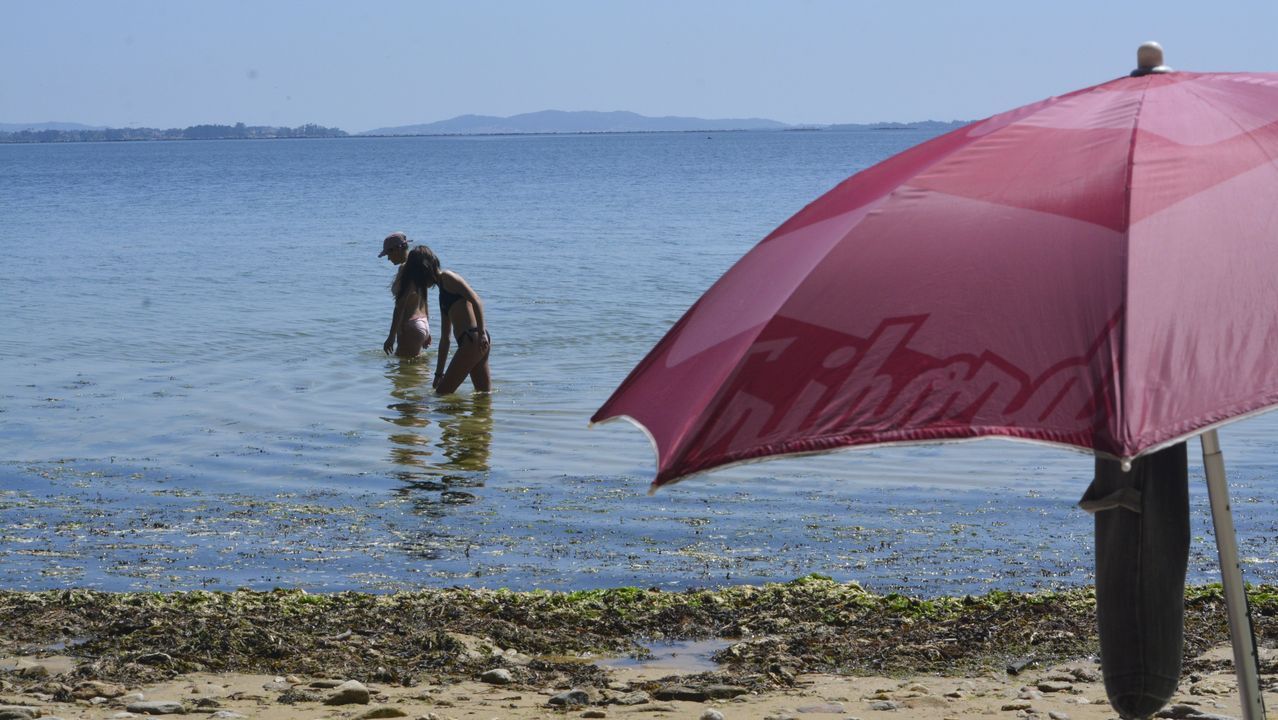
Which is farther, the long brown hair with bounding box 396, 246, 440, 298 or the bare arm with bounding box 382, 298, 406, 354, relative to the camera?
the bare arm with bounding box 382, 298, 406, 354

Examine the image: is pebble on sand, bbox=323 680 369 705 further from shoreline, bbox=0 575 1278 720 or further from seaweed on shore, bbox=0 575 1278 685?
seaweed on shore, bbox=0 575 1278 685

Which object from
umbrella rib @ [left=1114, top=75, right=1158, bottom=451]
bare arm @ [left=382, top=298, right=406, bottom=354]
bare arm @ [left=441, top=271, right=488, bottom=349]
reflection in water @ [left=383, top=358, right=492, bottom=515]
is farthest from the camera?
bare arm @ [left=382, top=298, right=406, bottom=354]

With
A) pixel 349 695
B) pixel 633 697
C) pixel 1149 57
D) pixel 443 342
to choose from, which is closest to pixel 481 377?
pixel 443 342

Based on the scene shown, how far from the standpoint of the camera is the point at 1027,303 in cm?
270

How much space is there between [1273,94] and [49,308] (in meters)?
23.0

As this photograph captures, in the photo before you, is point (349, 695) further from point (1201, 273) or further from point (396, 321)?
point (396, 321)

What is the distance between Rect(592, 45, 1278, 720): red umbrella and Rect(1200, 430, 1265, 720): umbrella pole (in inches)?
0.8

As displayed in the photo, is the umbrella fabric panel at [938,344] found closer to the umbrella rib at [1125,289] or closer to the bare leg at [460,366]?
the umbrella rib at [1125,289]

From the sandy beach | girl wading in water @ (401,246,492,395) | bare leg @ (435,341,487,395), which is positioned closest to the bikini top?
girl wading in water @ (401,246,492,395)

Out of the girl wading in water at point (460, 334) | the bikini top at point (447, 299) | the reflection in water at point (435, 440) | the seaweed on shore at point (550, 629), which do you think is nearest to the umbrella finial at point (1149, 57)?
the seaweed on shore at point (550, 629)

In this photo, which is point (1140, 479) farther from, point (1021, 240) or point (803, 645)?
point (803, 645)

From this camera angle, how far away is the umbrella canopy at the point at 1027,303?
2.54 m

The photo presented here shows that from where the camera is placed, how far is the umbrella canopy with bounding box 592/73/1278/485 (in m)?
2.54

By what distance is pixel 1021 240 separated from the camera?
2805mm
